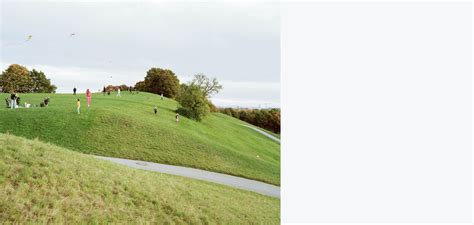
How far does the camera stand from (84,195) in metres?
8.79

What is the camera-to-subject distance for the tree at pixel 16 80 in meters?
29.9

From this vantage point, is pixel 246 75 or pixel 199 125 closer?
pixel 246 75

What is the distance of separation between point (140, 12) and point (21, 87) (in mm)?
32594

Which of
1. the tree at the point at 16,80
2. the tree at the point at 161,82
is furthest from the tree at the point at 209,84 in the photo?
the tree at the point at 16,80

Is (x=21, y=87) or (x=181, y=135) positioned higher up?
(x=21, y=87)

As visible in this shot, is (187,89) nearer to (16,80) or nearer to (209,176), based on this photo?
(16,80)

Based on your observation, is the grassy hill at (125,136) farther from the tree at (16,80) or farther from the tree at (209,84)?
the tree at (209,84)
